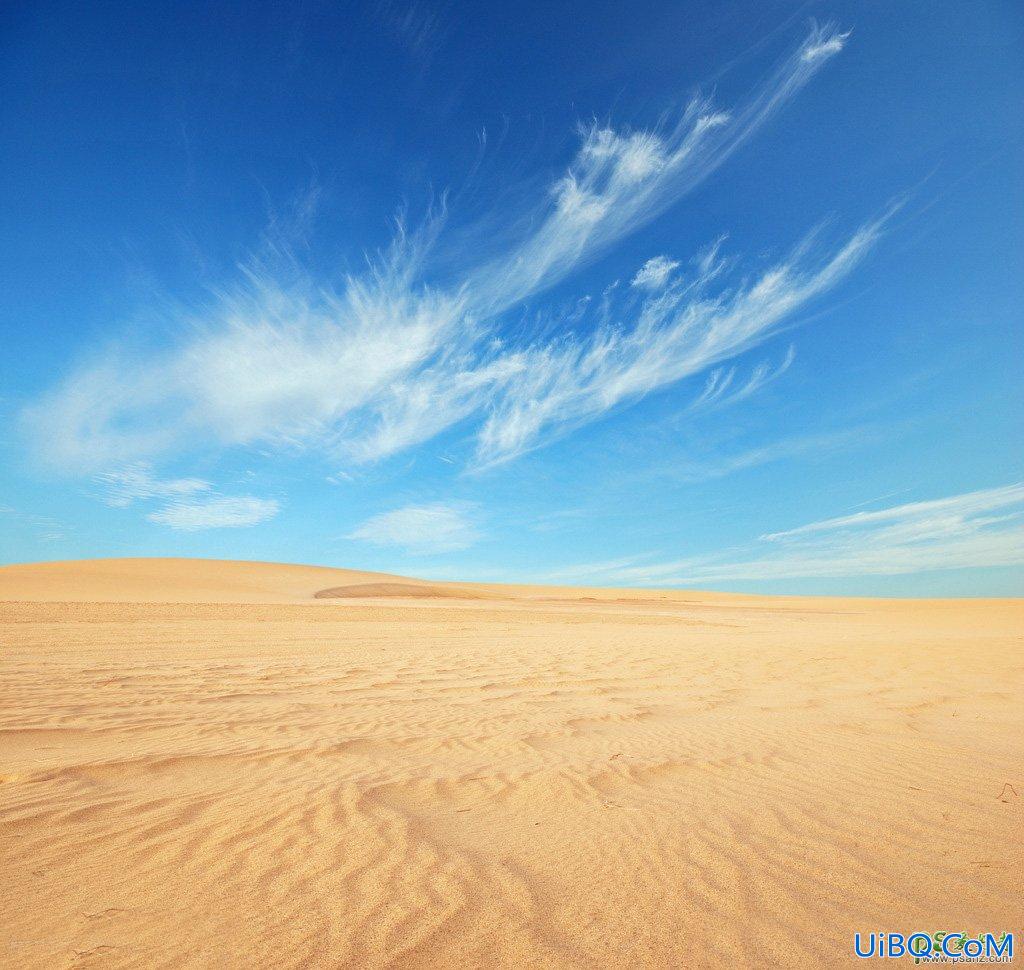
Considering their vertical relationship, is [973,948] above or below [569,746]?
below

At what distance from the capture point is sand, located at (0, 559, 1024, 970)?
2.40m

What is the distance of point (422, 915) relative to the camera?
2.51 meters

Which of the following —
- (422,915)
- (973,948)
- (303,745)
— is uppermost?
(303,745)

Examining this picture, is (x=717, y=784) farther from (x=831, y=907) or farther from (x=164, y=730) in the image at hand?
(x=164, y=730)

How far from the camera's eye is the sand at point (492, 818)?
7.89ft

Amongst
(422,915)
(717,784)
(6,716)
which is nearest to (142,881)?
(422,915)

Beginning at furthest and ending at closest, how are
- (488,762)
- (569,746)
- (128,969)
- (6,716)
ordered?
1. (6,716)
2. (569,746)
3. (488,762)
4. (128,969)

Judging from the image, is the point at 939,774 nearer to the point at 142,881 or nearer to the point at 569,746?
the point at 569,746

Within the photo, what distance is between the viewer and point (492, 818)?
361 centimetres

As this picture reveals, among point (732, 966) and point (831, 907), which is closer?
point (732, 966)

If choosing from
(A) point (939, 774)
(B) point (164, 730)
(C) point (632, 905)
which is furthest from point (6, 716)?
(A) point (939, 774)

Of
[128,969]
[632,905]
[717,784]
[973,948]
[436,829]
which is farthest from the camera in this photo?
[717,784]

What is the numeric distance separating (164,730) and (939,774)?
6.46m

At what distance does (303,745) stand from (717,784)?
3280 millimetres
